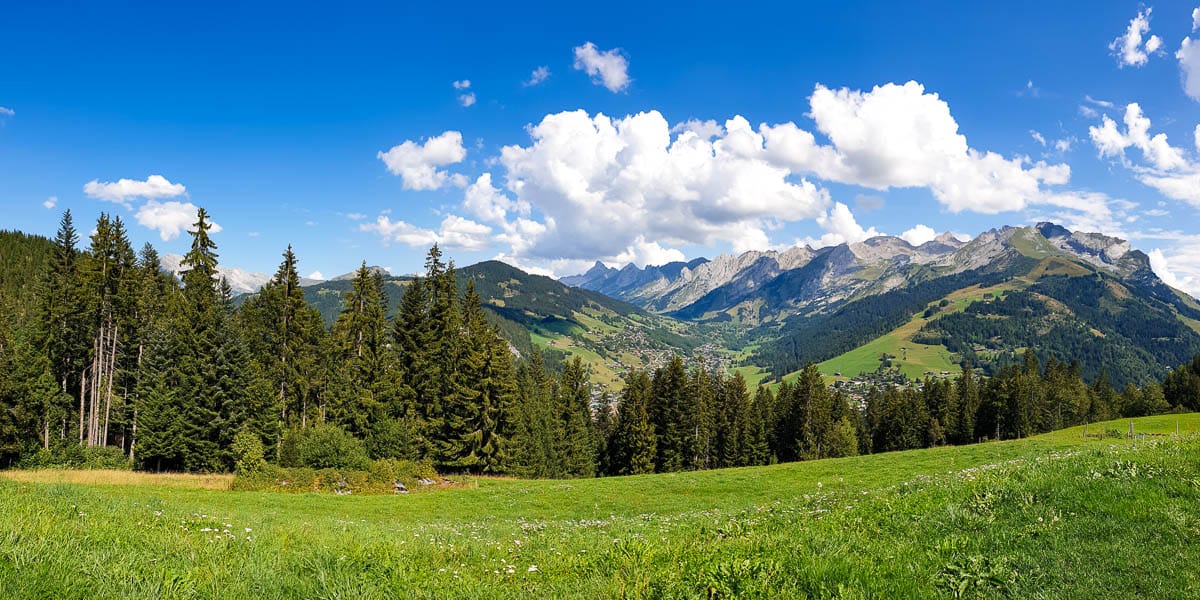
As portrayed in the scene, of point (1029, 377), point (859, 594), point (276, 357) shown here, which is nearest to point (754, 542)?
point (859, 594)

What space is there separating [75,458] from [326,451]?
825 inches

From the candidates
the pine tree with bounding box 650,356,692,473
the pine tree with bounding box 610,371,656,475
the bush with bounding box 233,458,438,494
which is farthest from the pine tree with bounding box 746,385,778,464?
the bush with bounding box 233,458,438,494

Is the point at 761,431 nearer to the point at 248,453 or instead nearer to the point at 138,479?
the point at 248,453

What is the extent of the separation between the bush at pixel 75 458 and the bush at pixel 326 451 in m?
15.0

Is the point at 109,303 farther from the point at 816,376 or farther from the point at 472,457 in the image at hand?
the point at 816,376

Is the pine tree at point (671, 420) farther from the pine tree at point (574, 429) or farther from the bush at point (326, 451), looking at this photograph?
the bush at point (326, 451)

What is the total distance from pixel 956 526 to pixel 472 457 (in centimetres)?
4542

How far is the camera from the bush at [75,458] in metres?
40.6

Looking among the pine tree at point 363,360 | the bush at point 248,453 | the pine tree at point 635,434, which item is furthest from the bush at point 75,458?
the pine tree at point 635,434

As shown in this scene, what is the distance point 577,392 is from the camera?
83.4m

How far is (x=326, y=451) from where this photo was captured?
Result: 38.7m

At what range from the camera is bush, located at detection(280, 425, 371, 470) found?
127 feet

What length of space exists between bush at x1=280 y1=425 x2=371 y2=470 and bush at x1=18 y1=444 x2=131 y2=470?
15.0 metres

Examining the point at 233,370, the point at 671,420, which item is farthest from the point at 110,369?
the point at 671,420
